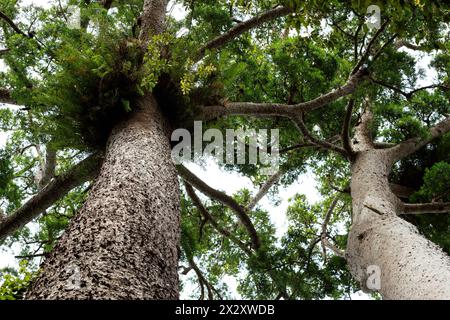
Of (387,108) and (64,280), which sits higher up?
(387,108)

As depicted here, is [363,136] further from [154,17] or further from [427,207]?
[154,17]

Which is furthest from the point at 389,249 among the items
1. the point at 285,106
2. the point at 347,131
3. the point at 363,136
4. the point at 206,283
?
the point at 206,283

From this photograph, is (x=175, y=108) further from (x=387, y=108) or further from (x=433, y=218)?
(x=433, y=218)

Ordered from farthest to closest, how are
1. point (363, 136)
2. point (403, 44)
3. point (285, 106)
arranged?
point (403, 44) → point (363, 136) → point (285, 106)

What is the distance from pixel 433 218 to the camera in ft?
22.7

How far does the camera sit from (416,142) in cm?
676

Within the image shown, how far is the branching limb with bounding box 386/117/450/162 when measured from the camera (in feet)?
21.2

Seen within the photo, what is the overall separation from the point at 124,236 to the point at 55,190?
2969mm

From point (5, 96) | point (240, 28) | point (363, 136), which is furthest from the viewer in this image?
point (363, 136)

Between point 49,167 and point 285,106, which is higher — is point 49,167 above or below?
above

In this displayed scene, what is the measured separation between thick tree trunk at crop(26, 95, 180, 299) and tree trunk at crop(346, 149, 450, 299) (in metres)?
1.72

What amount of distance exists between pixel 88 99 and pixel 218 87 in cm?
142

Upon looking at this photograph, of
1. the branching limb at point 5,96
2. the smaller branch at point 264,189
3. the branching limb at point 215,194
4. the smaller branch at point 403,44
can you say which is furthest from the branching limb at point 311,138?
the smaller branch at point 403,44
